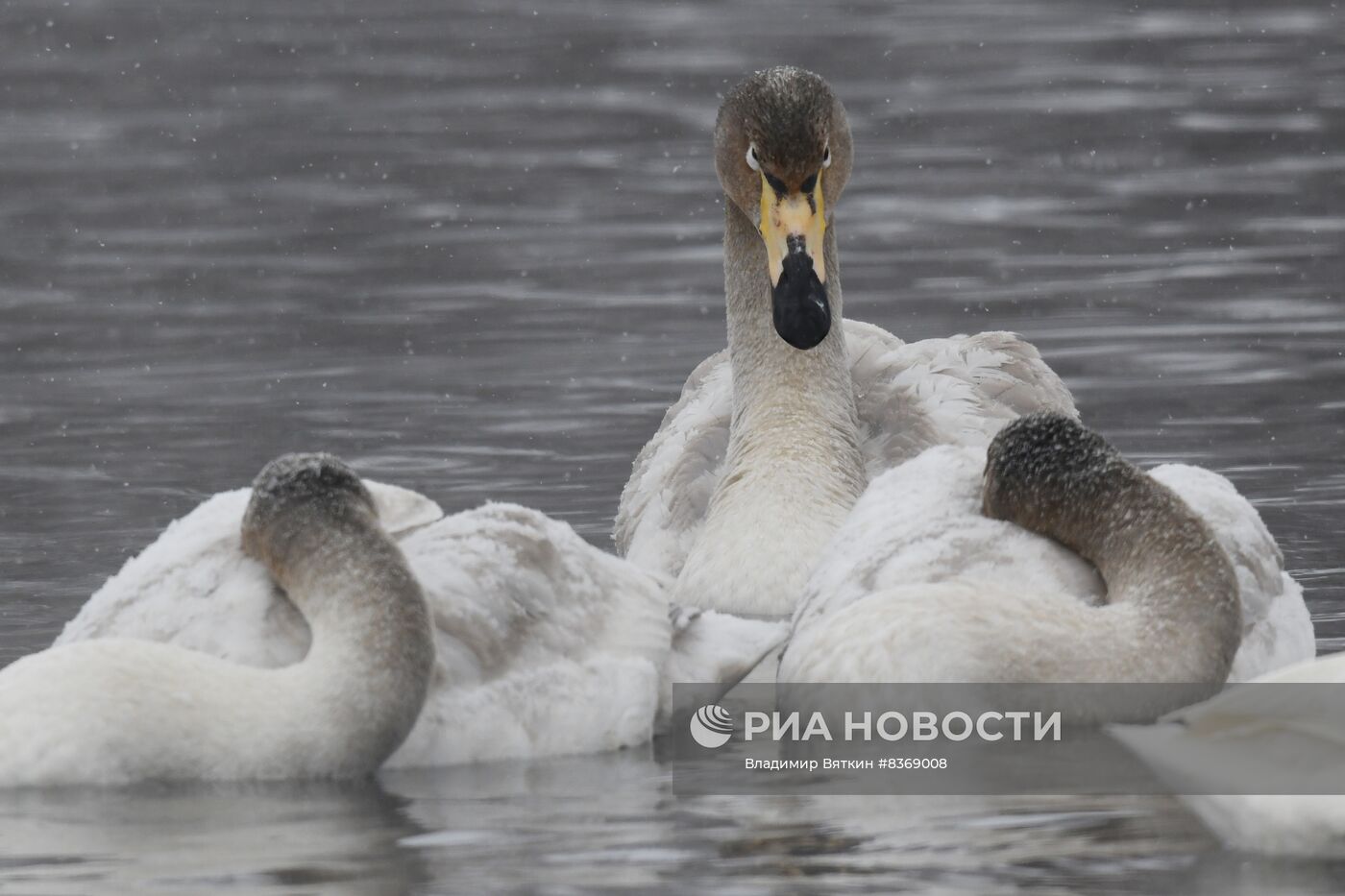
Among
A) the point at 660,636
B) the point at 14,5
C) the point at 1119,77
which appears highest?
the point at 14,5

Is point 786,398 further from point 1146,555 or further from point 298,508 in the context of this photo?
point 298,508

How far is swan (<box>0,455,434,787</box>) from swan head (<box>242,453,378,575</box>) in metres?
0.23

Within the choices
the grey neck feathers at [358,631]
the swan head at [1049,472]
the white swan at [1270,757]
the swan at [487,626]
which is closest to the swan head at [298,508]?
the grey neck feathers at [358,631]

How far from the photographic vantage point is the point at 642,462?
13.5m

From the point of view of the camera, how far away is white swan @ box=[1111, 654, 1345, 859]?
757 centimetres


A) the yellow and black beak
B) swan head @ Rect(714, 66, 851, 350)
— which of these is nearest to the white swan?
the yellow and black beak

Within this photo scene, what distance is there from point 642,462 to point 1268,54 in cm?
1750

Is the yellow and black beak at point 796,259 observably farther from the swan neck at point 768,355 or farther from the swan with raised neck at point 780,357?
the swan neck at point 768,355

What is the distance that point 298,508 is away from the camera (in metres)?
9.45

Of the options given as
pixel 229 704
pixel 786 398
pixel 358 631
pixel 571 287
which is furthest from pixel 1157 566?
pixel 571 287

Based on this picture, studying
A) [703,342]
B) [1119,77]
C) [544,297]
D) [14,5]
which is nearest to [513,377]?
[703,342]

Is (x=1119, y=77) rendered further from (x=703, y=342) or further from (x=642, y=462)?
(x=642, y=462)

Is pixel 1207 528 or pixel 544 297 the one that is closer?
pixel 1207 528

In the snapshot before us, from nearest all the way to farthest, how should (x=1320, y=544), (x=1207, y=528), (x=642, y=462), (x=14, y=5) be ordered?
(x=1207, y=528), (x=1320, y=544), (x=642, y=462), (x=14, y=5)
